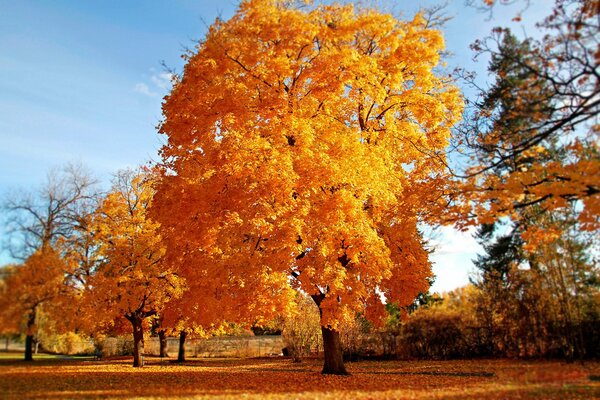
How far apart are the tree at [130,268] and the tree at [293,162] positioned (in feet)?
28.2

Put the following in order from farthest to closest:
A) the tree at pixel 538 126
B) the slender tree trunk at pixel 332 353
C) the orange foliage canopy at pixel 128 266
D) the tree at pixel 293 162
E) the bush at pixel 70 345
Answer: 1. the bush at pixel 70 345
2. the orange foliage canopy at pixel 128 266
3. the slender tree trunk at pixel 332 353
4. the tree at pixel 293 162
5. the tree at pixel 538 126

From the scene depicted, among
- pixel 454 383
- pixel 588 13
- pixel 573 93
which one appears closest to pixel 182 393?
pixel 454 383

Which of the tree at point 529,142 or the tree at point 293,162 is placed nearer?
the tree at point 529,142

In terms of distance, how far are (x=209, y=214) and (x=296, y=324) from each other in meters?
15.4

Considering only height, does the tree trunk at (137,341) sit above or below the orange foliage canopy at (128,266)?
below

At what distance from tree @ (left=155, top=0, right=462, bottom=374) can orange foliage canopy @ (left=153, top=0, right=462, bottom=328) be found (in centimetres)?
4

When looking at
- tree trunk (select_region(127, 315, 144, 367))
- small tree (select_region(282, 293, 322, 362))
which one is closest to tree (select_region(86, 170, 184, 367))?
tree trunk (select_region(127, 315, 144, 367))

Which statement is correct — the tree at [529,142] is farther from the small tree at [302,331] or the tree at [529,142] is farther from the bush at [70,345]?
the bush at [70,345]

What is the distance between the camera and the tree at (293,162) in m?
11.8

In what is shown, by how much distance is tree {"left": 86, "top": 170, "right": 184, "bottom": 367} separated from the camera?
2120 cm

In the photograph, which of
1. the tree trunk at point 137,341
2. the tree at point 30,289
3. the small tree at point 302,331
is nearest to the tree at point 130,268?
the tree trunk at point 137,341

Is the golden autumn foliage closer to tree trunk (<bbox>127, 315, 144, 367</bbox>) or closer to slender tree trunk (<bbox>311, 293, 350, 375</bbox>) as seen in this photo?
tree trunk (<bbox>127, 315, 144, 367</bbox>)

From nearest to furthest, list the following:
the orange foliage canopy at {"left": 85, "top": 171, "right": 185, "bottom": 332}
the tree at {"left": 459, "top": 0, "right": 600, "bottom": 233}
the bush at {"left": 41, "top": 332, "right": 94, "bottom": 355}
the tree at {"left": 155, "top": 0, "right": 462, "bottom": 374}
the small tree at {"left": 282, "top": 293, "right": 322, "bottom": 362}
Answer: the tree at {"left": 459, "top": 0, "right": 600, "bottom": 233}
the tree at {"left": 155, "top": 0, "right": 462, "bottom": 374}
the orange foliage canopy at {"left": 85, "top": 171, "right": 185, "bottom": 332}
the small tree at {"left": 282, "top": 293, "right": 322, "bottom": 362}
the bush at {"left": 41, "top": 332, "right": 94, "bottom": 355}

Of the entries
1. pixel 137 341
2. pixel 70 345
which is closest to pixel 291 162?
pixel 137 341
